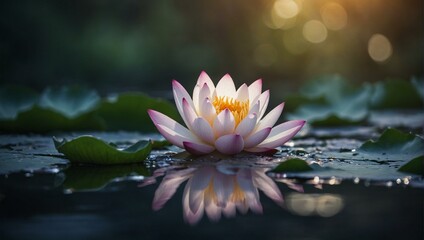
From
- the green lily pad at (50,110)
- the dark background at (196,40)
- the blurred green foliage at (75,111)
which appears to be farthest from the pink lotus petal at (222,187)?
the dark background at (196,40)

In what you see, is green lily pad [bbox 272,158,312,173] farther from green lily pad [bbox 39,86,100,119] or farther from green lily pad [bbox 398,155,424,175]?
green lily pad [bbox 39,86,100,119]

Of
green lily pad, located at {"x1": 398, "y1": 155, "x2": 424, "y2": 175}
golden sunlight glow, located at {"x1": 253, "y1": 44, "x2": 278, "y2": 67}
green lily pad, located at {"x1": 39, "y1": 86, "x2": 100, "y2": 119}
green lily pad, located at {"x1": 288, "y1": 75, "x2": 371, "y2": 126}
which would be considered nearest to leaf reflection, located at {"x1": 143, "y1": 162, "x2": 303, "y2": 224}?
green lily pad, located at {"x1": 398, "y1": 155, "x2": 424, "y2": 175}

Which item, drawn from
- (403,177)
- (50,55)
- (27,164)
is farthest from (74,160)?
(50,55)

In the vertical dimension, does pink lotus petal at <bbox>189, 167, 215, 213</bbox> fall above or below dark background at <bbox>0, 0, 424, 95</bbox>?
below

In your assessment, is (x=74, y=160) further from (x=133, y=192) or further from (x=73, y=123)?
(x=73, y=123)

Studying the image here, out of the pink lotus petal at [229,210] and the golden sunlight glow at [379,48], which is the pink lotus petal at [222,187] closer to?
the pink lotus petal at [229,210]
